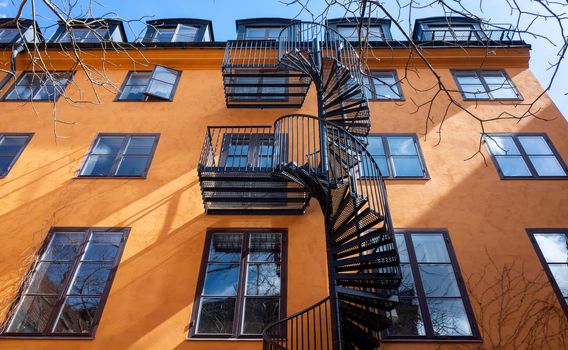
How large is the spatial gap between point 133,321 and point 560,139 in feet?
30.5

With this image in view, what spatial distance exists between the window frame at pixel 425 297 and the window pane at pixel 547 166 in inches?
110

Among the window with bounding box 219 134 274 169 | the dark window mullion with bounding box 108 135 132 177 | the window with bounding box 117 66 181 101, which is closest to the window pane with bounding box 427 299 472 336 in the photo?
the window with bounding box 219 134 274 169

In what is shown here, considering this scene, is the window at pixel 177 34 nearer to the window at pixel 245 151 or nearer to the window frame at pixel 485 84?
the window at pixel 245 151

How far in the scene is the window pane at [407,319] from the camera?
6.09 metres

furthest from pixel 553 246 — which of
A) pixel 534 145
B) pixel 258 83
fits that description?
pixel 258 83

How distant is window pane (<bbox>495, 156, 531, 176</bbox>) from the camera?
8104 mm

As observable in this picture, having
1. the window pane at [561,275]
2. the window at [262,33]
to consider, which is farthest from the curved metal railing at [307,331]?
the window at [262,33]

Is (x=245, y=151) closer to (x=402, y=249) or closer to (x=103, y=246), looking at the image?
(x=103, y=246)

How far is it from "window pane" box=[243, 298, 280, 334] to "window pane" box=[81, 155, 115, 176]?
4294 mm

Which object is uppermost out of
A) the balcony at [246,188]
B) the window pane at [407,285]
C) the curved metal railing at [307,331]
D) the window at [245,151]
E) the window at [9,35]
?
the window at [9,35]

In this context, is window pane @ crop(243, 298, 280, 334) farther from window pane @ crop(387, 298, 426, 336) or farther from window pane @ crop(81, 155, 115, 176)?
window pane @ crop(81, 155, 115, 176)

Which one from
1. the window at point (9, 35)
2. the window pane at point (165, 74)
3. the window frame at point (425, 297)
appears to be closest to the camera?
the window frame at point (425, 297)

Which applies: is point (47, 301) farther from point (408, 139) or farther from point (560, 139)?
point (560, 139)

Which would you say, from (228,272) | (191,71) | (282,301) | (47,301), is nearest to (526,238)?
(282,301)
